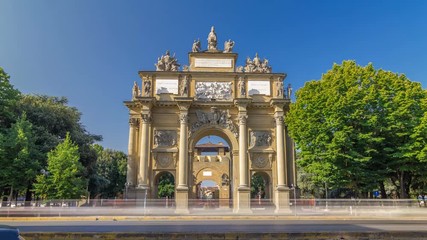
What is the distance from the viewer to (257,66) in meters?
37.2

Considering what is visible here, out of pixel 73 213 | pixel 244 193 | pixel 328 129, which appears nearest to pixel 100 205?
pixel 73 213

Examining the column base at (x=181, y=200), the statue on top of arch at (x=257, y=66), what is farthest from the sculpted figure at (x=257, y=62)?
the column base at (x=181, y=200)

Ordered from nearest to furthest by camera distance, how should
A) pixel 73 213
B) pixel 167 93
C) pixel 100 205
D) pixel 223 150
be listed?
pixel 73 213 < pixel 100 205 < pixel 167 93 < pixel 223 150

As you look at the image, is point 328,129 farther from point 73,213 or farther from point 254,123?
point 73,213

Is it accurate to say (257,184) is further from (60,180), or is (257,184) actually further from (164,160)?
(60,180)

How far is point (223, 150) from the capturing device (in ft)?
217

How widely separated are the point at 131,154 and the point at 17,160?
33.9ft

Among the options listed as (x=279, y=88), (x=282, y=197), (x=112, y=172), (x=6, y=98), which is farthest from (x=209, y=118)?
(x=112, y=172)

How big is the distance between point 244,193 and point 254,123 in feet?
25.2

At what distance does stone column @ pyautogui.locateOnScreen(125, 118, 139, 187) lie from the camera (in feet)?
111

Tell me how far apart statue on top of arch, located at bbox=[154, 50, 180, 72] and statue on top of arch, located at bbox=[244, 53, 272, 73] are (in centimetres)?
778

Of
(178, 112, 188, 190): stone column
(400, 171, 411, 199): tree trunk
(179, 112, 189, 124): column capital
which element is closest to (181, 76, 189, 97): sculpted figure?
(179, 112, 189, 124): column capital

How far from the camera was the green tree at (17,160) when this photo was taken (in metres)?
28.8

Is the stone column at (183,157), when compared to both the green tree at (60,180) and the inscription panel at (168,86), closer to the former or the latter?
the inscription panel at (168,86)
